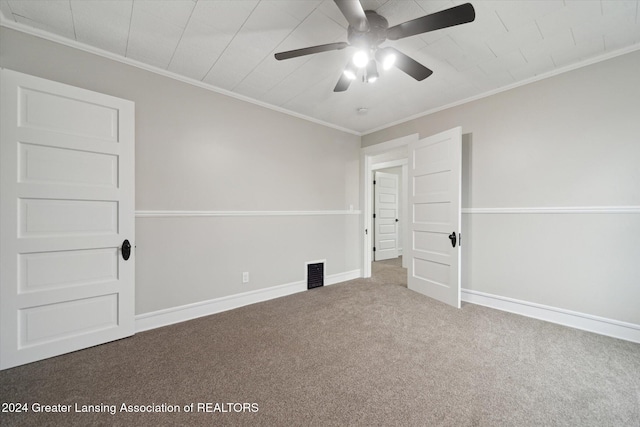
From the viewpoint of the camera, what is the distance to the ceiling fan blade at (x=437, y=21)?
128 cm

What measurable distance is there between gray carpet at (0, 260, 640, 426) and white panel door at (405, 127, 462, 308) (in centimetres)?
61

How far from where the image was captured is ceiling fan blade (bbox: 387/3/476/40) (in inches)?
50.4

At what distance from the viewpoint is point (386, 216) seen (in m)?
6.22

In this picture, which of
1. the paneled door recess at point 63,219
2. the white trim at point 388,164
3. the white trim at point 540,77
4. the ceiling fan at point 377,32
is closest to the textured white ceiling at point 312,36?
the white trim at point 540,77

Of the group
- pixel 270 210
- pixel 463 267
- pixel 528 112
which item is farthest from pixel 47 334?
pixel 528 112

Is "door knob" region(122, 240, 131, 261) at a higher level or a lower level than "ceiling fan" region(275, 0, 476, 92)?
lower

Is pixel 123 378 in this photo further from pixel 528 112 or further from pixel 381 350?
pixel 528 112

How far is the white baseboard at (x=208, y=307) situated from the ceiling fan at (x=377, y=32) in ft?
8.30

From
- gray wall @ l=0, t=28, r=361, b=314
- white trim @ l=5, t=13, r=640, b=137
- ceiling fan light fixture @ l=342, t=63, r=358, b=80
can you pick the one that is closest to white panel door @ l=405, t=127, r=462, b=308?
white trim @ l=5, t=13, r=640, b=137

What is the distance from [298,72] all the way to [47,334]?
308cm

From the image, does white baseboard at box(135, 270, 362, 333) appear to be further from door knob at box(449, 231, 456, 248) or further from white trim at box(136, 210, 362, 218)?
door knob at box(449, 231, 456, 248)

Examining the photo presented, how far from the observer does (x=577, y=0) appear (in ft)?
5.36

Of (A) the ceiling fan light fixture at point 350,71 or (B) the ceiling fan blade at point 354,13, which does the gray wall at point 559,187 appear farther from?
(B) the ceiling fan blade at point 354,13

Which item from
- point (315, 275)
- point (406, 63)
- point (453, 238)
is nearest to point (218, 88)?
point (406, 63)
